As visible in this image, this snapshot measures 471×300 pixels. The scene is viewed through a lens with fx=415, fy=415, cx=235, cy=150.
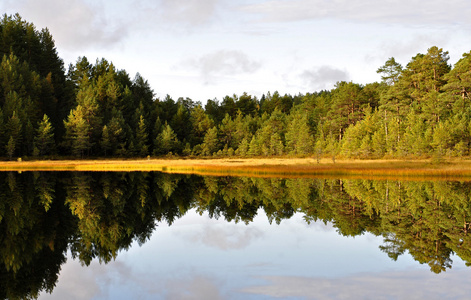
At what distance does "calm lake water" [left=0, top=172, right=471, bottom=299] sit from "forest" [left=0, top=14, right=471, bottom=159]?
A: 118 feet

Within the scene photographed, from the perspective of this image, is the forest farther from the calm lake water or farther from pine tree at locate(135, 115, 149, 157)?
the calm lake water

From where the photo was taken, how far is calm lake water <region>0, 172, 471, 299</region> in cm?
1171

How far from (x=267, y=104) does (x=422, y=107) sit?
228ft

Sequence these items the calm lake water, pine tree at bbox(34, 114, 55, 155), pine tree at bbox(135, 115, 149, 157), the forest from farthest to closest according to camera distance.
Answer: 1. pine tree at bbox(135, 115, 149, 157)
2. pine tree at bbox(34, 114, 55, 155)
3. the forest
4. the calm lake water

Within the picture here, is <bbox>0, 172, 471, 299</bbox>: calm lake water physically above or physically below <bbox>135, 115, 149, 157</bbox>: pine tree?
below

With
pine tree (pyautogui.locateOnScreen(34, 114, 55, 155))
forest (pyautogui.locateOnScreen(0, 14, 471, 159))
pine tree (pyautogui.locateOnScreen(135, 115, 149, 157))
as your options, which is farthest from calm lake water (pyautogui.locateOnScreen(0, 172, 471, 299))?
pine tree (pyautogui.locateOnScreen(135, 115, 149, 157))

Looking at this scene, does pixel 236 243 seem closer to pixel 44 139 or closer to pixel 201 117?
pixel 44 139

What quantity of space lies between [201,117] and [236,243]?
97.4 meters

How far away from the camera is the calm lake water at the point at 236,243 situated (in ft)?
38.4

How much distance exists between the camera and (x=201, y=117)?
114 meters

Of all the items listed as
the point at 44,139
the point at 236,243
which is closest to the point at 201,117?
the point at 44,139

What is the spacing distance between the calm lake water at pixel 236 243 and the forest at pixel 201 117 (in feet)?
118

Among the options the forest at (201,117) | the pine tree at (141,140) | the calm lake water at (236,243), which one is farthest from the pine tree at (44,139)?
the calm lake water at (236,243)

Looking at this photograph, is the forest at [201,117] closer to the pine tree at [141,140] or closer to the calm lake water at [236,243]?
the pine tree at [141,140]
